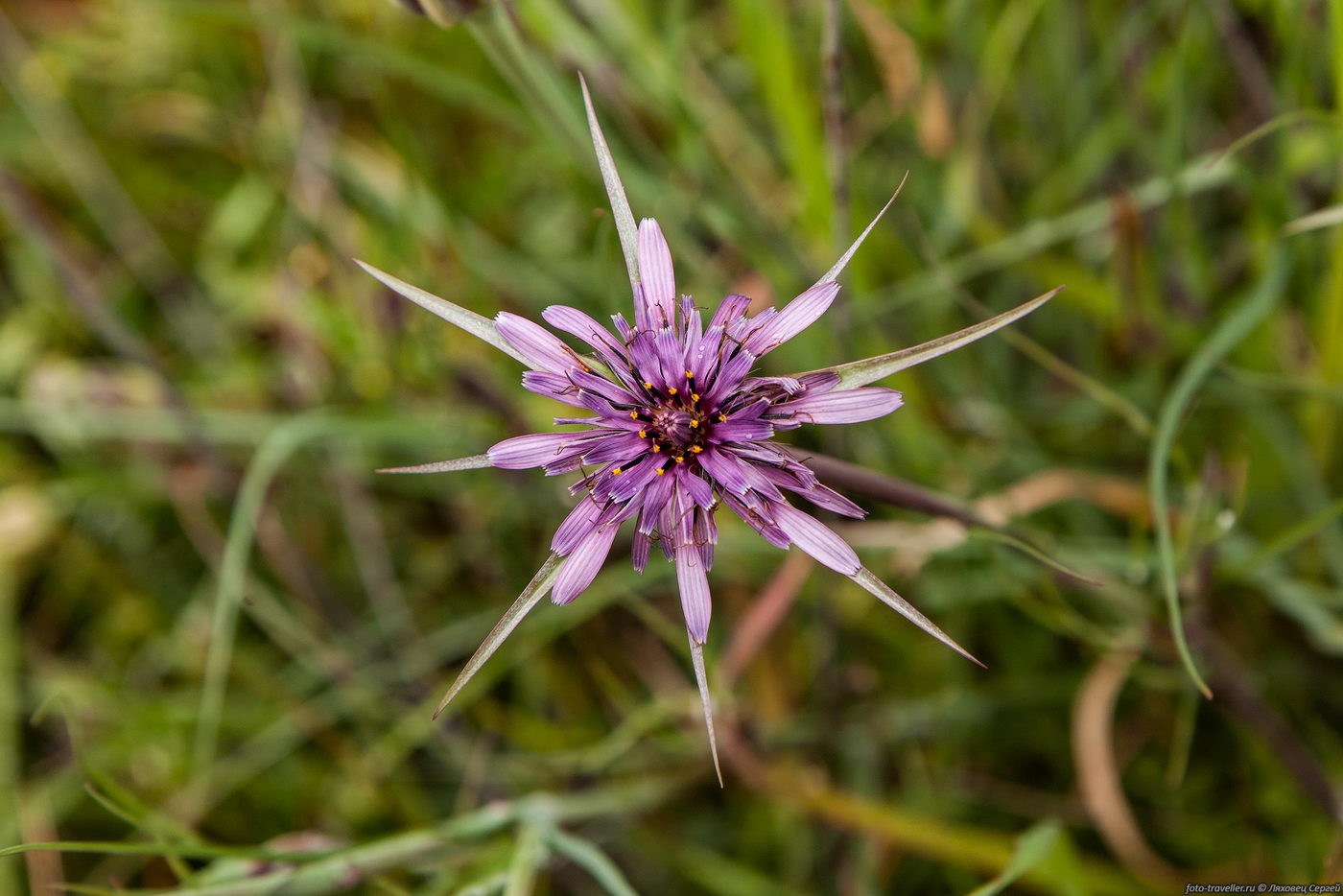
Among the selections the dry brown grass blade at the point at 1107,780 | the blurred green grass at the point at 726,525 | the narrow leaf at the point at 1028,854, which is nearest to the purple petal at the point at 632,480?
the blurred green grass at the point at 726,525

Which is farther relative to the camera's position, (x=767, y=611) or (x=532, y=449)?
(x=767, y=611)

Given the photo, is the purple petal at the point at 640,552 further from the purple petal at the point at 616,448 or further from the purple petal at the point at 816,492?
the purple petal at the point at 816,492

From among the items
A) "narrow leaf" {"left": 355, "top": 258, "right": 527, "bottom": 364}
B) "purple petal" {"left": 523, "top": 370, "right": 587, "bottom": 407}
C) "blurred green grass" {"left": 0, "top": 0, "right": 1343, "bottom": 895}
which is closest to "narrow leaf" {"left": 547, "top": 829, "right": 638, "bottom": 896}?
"blurred green grass" {"left": 0, "top": 0, "right": 1343, "bottom": 895}

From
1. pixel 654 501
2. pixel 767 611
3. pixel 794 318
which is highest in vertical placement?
pixel 767 611

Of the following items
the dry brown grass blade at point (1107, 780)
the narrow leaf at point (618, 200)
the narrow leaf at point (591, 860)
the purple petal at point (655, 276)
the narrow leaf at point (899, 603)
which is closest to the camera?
the narrow leaf at point (899, 603)

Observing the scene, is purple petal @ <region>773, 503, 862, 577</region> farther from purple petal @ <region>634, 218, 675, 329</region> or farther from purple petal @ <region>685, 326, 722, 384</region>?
purple petal @ <region>634, 218, 675, 329</region>

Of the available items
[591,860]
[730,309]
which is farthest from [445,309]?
[591,860]

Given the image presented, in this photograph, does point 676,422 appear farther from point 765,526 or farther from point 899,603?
point 899,603
